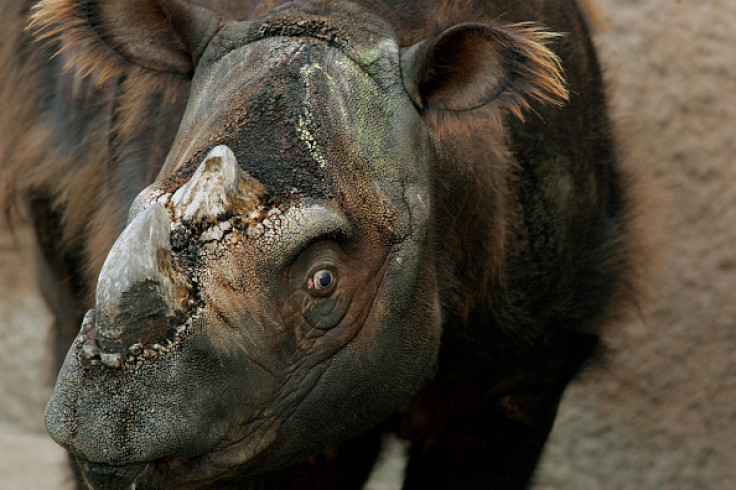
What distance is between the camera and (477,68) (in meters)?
2.55

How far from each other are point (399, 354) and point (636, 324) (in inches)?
99.7

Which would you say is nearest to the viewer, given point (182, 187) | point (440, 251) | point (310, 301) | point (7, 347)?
point (182, 187)

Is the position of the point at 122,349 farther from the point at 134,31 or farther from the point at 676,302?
the point at 676,302

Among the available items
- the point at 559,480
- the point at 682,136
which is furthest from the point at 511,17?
the point at 559,480

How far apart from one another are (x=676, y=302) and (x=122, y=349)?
3352 mm

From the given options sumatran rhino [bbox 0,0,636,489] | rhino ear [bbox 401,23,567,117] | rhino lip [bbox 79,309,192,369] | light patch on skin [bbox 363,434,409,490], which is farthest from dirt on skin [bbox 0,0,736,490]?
rhino lip [bbox 79,309,192,369]

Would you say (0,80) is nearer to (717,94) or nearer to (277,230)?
(277,230)

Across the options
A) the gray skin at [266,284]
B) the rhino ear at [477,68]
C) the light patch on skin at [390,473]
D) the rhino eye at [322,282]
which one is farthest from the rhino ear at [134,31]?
the light patch on skin at [390,473]

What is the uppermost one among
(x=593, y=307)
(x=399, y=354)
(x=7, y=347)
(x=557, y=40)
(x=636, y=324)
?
(x=557, y=40)

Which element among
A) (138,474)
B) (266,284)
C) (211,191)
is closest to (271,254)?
(266,284)

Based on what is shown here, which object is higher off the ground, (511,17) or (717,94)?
(511,17)

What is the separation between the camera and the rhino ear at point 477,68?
2.48 meters

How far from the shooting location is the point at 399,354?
8.46 feet

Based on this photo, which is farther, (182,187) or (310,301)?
(310,301)
